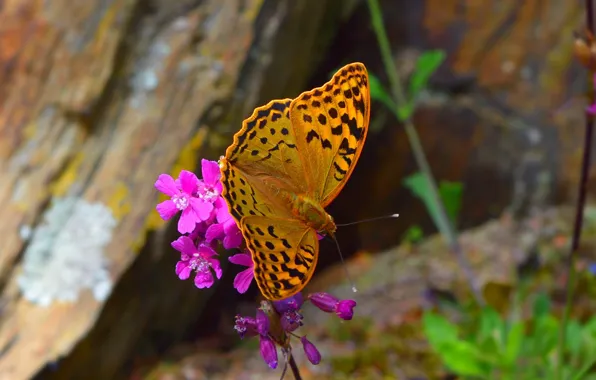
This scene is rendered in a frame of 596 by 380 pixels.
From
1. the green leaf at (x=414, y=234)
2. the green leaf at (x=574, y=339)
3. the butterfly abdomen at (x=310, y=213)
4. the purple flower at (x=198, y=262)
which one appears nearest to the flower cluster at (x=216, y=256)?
the purple flower at (x=198, y=262)

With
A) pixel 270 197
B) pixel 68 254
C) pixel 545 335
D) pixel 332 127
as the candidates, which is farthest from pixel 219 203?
pixel 545 335

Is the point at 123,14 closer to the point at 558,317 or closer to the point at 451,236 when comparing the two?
the point at 451,236

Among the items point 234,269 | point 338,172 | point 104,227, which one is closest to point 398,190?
point 234,269

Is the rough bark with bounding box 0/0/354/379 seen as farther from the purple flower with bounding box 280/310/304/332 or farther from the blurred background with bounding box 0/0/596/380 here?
the purple flower with bounding box 280/310/304/332

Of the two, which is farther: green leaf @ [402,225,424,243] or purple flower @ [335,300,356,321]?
green leaf @ [402,225,424,243]

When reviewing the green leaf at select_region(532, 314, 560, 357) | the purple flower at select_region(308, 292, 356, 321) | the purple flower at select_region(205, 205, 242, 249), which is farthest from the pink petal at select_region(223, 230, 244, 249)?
the green leaf at select_region(532, 314, 560, 357)

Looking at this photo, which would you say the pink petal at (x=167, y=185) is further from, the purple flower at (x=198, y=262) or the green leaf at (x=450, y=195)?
the green leaf at (x=450, y=195)
